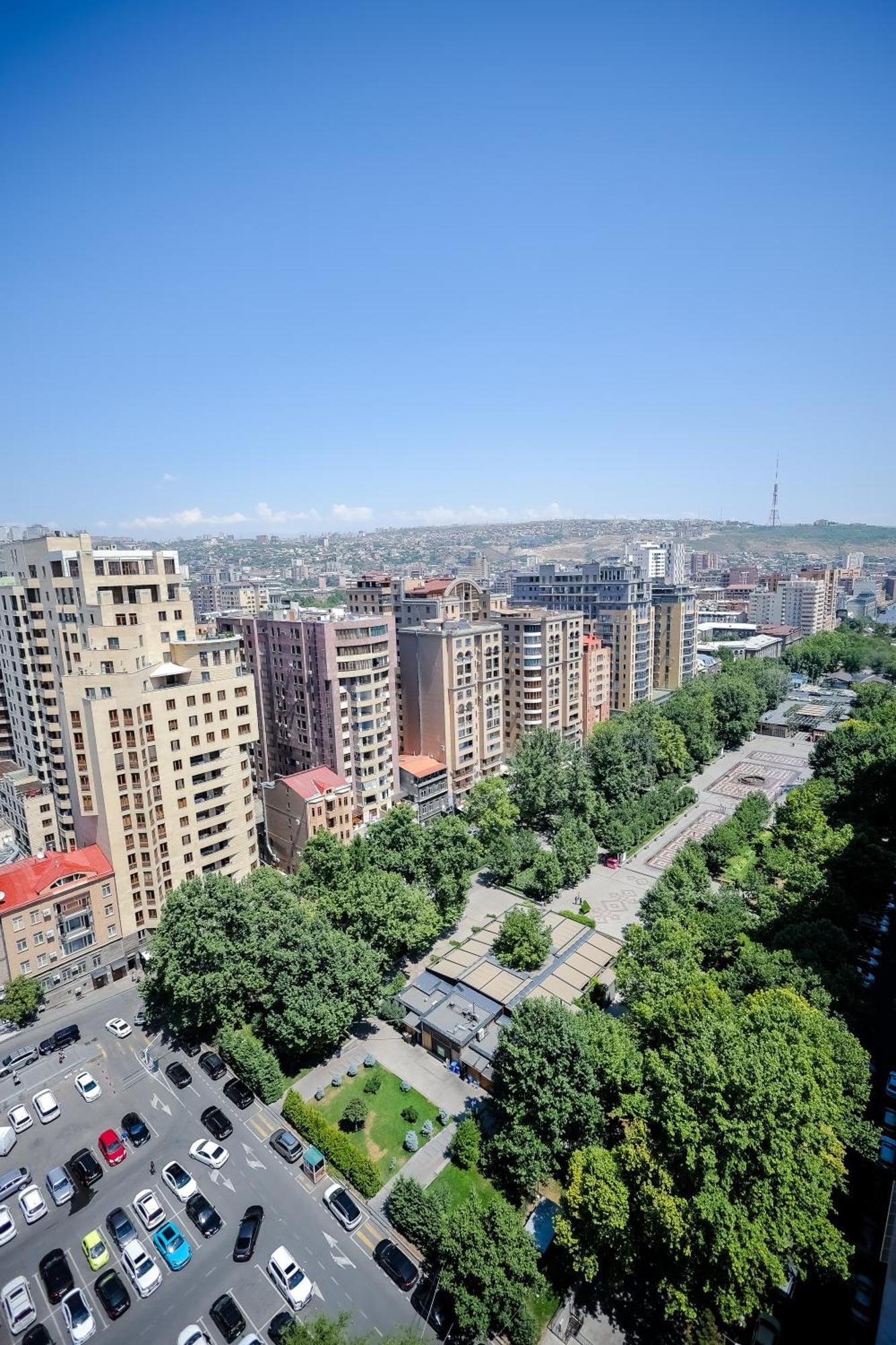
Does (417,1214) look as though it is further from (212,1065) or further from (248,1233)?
(212,1065)

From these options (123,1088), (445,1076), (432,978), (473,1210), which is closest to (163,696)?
(123,1088)

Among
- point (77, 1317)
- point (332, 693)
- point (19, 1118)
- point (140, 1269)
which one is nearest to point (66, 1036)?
point (19, 1118)

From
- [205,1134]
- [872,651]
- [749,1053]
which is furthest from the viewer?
[872,651]

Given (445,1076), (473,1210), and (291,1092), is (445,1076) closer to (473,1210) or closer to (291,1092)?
(291,1092)

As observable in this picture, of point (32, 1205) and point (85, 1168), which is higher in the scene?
point (32, 1205)

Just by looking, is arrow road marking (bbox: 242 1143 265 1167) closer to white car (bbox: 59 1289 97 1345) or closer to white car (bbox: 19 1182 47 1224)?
white car (bbox: 59 1289 97 1345)

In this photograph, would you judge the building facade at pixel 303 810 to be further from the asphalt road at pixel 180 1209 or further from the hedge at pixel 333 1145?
the hedge at pixel 333 1145
